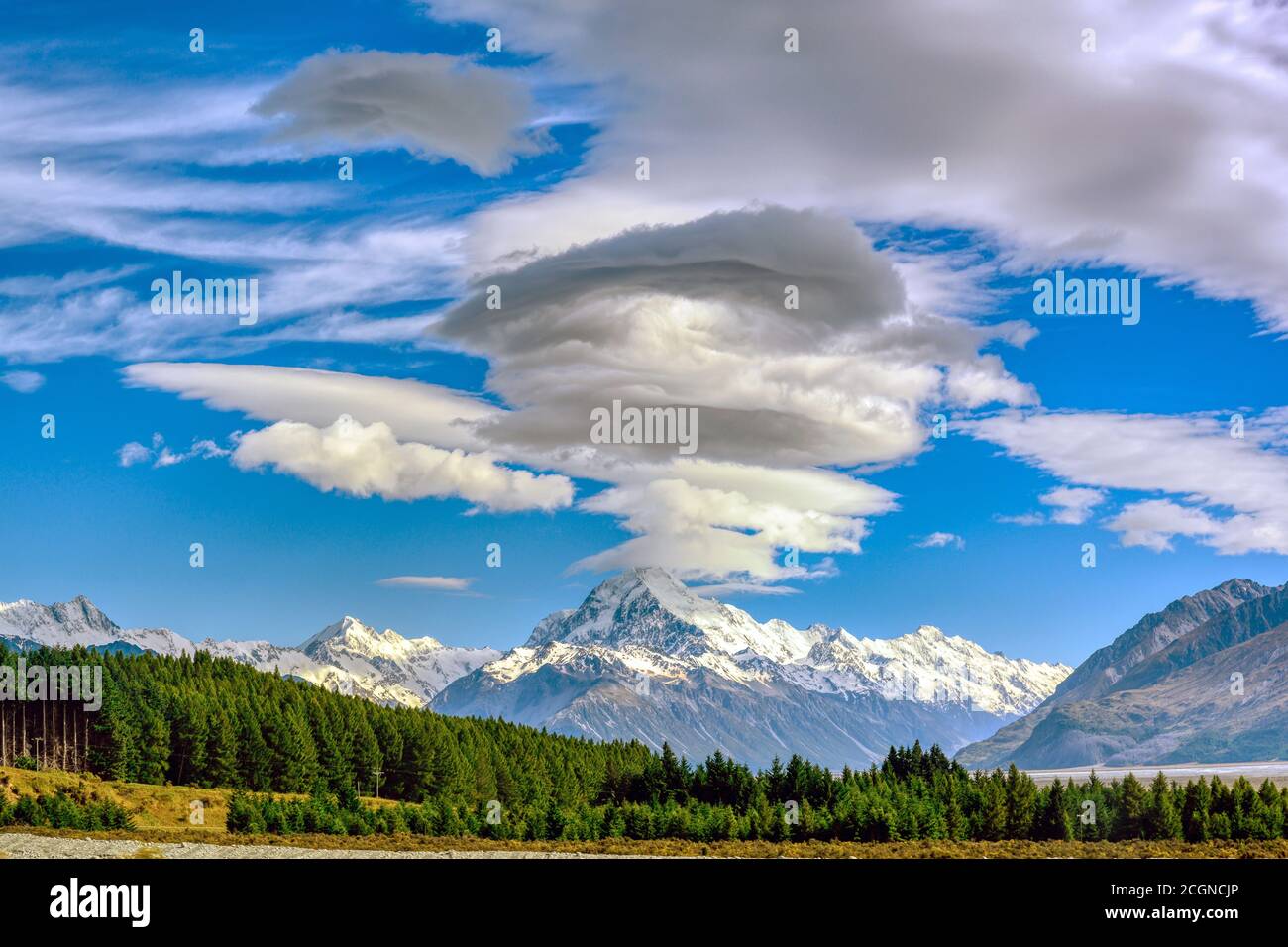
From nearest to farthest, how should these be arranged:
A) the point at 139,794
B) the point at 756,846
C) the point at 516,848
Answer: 1. the point at 516,848
2. the point at 756,846
3. the point at 139,794

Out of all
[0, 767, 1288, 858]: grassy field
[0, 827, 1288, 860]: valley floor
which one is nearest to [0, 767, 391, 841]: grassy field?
[0, 767, 1288, 858]: grassy field

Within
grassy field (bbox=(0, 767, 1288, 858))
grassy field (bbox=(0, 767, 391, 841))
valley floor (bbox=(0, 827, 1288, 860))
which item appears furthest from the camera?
grassy field (bbox=(0, 767, 391, 841))

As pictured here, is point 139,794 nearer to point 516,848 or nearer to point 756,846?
point 516,848

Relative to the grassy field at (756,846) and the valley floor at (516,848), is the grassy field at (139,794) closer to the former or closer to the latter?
the grassy field at (756,846)

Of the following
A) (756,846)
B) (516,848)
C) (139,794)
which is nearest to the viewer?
(516,848)

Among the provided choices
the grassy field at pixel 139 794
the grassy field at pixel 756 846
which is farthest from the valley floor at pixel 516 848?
the grassy field at pixel 139 794

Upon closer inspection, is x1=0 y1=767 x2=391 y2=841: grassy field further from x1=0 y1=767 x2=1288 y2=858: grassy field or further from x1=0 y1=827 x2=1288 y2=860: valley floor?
x1=0 y1=827 x2=1288 y2=860: valley floor

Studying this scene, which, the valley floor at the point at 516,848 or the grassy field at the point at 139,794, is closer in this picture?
the valley floor at the point at 516,848

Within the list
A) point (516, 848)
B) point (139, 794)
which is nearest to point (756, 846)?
point (516, 848)
